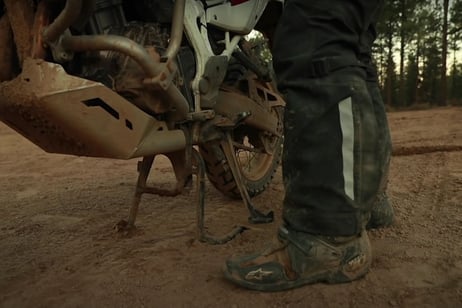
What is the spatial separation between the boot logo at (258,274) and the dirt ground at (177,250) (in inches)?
2.1

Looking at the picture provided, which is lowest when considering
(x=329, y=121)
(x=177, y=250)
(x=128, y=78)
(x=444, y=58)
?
(x=177, y=250)

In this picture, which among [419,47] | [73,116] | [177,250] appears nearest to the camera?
[73,116]

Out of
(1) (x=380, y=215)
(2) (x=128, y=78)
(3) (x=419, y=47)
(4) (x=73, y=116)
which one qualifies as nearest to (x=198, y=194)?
(2) (x=128, y=78)

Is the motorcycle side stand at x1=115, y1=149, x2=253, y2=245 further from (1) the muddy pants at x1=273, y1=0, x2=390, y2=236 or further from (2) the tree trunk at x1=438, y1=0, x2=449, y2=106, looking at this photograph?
(2) the tree trunk at x1=438, y1=0, x2=449, y2=106

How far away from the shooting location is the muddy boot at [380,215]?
2.08 metres

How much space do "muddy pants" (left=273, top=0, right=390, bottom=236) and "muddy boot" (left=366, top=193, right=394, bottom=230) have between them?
619mm

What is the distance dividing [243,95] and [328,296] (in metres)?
1.38

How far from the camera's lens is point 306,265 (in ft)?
4.81

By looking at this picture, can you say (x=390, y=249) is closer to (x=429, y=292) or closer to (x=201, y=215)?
(x=429, y=292)

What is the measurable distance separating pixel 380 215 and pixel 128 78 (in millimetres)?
1244

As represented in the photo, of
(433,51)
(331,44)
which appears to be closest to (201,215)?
(331,44)

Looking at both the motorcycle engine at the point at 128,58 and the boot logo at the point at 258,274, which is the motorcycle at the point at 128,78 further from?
the boot logo at the point at 258,274

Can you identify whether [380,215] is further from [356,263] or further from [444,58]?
[444,58]

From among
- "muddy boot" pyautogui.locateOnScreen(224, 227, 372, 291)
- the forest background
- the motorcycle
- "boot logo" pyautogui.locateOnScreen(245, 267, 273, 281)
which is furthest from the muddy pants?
the forest background
